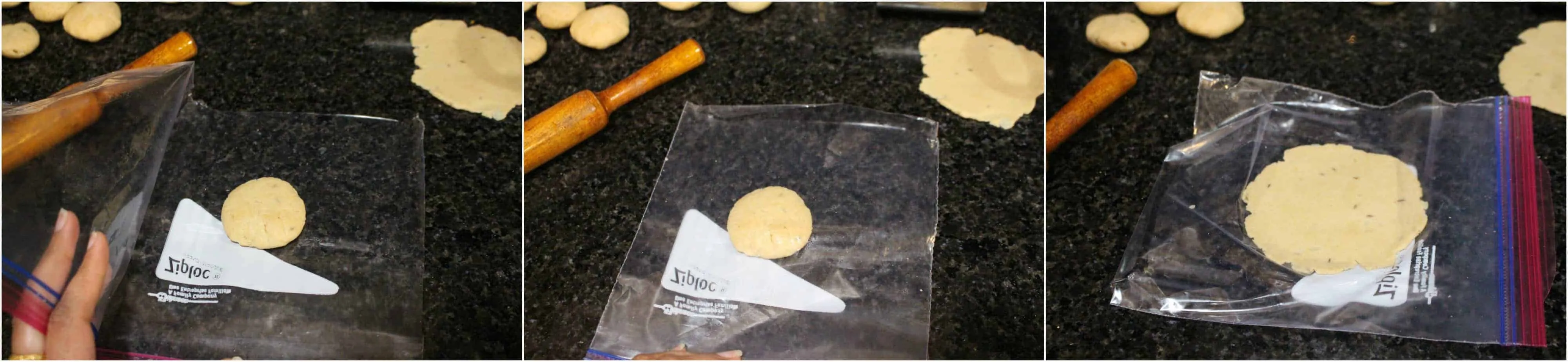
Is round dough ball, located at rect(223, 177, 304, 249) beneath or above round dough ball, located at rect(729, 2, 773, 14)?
beneath

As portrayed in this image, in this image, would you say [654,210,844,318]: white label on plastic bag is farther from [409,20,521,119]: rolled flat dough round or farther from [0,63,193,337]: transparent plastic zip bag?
[0,63,193,337]: transparent plastic zip bag

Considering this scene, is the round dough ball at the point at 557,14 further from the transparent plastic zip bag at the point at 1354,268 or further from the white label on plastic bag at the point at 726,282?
the transparent plastic zip bag at the point at 1354,268

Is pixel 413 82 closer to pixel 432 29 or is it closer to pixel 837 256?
pixel 432 29

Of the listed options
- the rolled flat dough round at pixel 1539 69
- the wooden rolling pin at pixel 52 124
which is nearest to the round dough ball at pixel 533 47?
the wooden rolling pin at pixel 52 124

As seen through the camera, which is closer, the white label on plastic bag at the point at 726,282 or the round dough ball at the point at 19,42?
the white label on plastic bag at the point at 726,282

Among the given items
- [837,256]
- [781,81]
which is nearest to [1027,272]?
[837,256]

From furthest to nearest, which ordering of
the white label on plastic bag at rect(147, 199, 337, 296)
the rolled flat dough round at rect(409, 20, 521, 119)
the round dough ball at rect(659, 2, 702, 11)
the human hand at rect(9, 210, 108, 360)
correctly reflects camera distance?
1. the round dough ball at rect(659, 2, 702, 11)
2. the rolled flat dough round at rect(409, 20, 521, 119)
3. the white label on plastic bag at rect(147, 199, 337, 296)
4. the human hand at rect(9, 210, 108, 360)

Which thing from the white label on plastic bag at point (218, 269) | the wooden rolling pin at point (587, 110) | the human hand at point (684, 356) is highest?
the wooden rolling pin at point (587, 110)

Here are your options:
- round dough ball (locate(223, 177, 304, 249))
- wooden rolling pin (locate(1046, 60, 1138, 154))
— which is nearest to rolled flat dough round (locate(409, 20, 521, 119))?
round dough ball (locate(223, 177, 304, 249))
